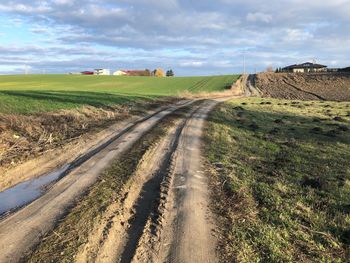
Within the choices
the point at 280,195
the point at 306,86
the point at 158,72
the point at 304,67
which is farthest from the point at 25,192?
the point at 158,72

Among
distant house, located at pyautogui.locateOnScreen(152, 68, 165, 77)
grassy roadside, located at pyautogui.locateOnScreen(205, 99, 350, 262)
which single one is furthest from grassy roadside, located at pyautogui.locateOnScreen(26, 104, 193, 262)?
distant house, located at pyautogui.locateOnScreen(152, 68, 165, 77)

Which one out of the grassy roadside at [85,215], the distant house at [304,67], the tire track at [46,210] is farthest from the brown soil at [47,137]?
the distant house at [304,67]

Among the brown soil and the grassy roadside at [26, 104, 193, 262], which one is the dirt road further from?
the brown soil

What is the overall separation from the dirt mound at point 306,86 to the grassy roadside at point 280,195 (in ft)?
164

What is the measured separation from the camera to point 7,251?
695cm

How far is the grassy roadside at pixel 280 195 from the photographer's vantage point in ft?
24.0

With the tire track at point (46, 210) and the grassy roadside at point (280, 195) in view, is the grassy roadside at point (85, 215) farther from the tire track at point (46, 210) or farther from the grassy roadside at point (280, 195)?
the grassy roadside at point (280, 195)

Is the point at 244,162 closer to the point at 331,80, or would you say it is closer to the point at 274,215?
the point at 274,215

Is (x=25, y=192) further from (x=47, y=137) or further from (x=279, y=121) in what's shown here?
(x=279, y=121)

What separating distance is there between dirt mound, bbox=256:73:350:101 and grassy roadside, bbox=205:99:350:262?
50080 millimetres

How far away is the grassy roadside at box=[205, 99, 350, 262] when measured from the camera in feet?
24.0

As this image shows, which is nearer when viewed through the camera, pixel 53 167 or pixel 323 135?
pixel 53 167

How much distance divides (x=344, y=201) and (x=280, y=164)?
3643 mm

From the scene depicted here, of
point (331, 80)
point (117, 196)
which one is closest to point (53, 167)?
point (117, 196)
